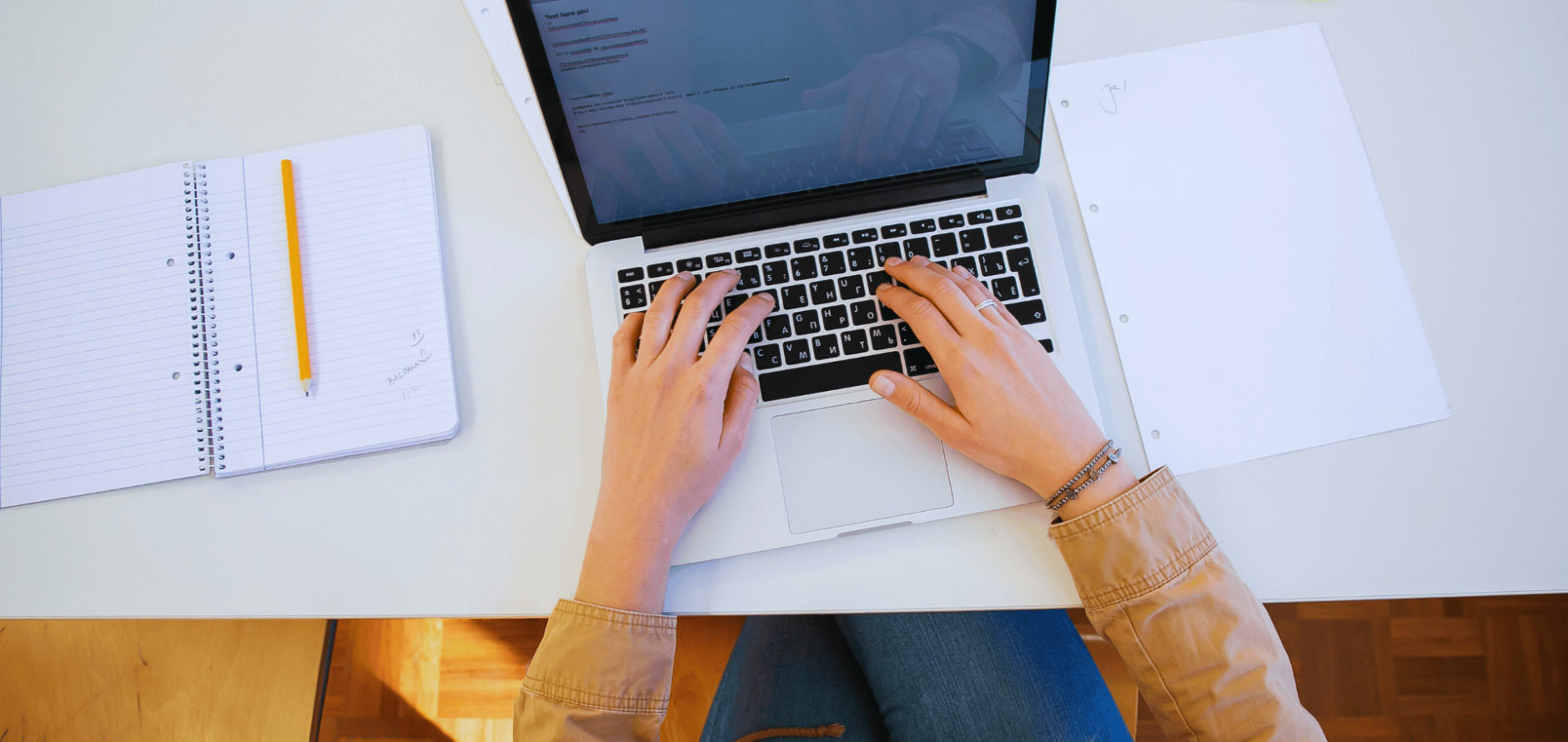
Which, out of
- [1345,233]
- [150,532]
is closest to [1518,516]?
[1345,233]

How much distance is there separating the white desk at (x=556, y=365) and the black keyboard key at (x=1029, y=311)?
6 cm

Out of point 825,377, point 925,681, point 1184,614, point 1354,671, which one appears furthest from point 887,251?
point 1354,671

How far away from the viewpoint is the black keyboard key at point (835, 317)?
60cm

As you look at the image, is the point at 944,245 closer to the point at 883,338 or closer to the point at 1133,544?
the point at 883,338

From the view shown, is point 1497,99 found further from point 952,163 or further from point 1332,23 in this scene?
point 952,163

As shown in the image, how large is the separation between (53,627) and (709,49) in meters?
1.01

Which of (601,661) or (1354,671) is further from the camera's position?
(1354,671)

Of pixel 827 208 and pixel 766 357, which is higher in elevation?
pixel 827 208

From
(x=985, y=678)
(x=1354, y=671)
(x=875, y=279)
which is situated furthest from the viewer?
(x=1354, y=671)

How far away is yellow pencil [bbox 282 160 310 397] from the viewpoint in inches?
24.4

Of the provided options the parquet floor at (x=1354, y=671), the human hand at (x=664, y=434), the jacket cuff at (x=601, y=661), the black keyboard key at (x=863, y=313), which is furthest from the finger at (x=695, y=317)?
the parquet floor at (x=1354, y=671)

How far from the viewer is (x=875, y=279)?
607 millimetres

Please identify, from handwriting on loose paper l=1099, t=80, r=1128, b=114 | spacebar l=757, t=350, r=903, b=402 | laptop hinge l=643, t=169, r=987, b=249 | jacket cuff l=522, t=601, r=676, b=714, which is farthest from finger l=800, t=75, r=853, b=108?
jacket cuff l=522, t=601, r=676, b=714

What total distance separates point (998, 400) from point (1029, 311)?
0.10 m
